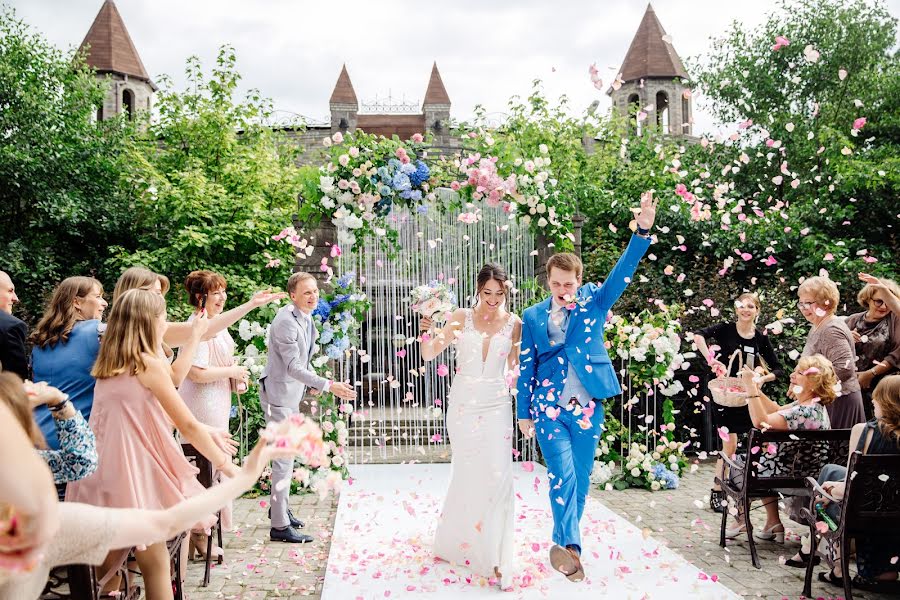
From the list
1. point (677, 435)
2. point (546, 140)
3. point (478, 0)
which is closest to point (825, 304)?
point (478, 0)

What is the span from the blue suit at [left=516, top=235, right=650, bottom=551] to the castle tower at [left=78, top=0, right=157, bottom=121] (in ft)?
94.0

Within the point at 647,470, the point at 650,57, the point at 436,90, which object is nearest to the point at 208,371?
the point at 647,470

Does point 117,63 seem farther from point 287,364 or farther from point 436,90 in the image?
point 287,364

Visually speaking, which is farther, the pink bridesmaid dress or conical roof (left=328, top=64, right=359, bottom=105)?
conical roof (left=328, top=64, right=359, bottom=105)

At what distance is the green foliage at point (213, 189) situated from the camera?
1337 centimetres

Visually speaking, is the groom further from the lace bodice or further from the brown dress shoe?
the lace bodice

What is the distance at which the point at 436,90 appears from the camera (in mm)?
30672

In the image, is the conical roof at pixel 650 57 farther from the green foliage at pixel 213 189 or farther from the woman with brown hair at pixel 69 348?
the woman with brown hair at pixel 69 348

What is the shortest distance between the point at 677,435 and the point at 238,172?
10.0 m

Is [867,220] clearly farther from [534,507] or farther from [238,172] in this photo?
[238,172]

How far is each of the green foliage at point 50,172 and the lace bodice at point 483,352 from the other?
12.0m

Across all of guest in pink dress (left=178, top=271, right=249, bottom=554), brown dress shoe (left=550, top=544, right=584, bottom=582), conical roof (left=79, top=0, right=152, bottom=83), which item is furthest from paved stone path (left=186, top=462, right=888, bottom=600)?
conical roof (left=79, top=0, right=152, bottom=83)

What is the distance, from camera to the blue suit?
14.0ft

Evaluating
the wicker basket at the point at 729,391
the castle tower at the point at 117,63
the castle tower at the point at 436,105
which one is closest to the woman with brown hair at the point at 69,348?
the wicker basket at the point at 729,391
